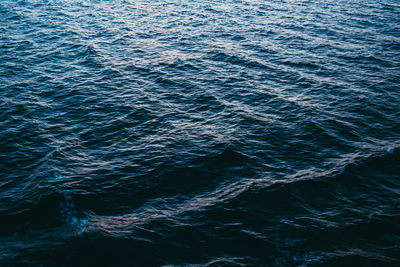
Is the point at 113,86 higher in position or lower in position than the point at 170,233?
higher

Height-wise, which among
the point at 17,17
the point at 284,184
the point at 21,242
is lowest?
the point at 21,242

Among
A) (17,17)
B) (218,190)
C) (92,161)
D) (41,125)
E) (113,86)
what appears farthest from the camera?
(17,17)

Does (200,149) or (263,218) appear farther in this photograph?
(200,149)

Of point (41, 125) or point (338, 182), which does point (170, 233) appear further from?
point (41, 125)

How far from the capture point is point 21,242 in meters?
13.9

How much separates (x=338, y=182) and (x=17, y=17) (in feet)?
179

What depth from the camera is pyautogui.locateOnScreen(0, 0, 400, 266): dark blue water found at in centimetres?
1398

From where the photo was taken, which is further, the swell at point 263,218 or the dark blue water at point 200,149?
the dark blue water at point 200,149

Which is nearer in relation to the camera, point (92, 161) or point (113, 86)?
point (92, 161)

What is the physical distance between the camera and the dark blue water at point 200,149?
13984mm

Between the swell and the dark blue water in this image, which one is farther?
the dark blue water

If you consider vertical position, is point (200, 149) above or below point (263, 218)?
above

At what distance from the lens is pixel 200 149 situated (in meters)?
20.4

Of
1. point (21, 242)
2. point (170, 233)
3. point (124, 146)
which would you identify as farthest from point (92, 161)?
point (170, 233)
